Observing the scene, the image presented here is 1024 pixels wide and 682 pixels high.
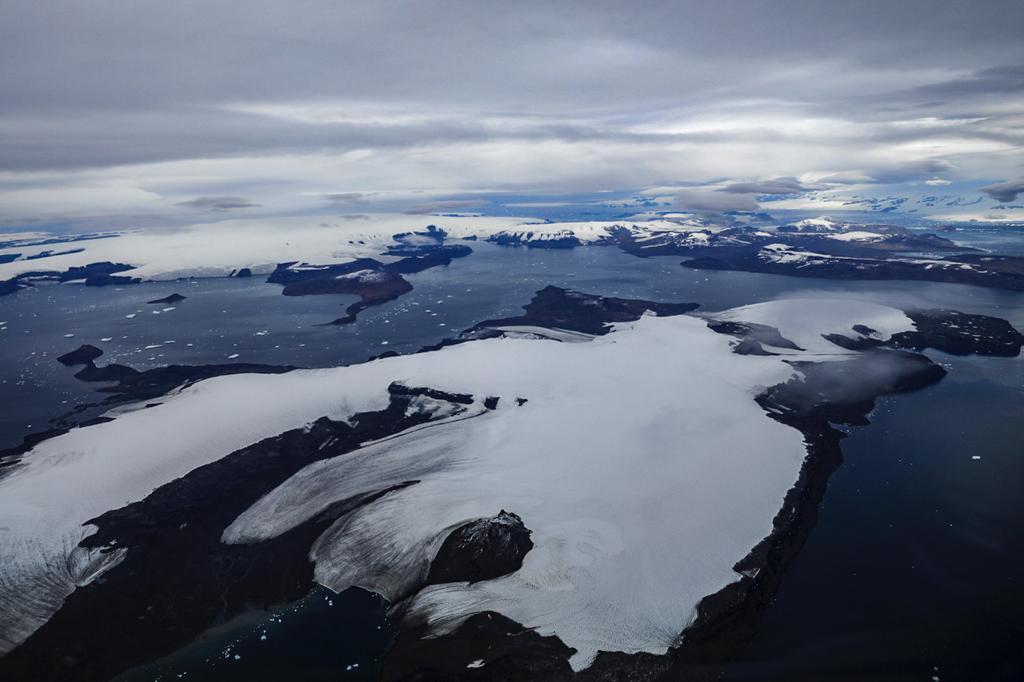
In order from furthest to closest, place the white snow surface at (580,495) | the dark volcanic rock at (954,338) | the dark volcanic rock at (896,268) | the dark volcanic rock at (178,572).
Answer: the dark volcanic rock at (896,268)
the dark volcanic rock at (954,338)
the white snow surface at (580,495)
the dark volcanic rock at (178,572)

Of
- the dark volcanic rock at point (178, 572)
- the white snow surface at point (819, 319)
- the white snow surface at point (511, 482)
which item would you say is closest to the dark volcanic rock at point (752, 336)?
the white snow surface at point (819, 319)

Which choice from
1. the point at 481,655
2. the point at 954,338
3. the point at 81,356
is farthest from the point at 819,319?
the point at 81,356

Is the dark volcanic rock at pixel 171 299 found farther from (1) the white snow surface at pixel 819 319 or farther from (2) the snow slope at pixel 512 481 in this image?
(1) the white snow surface at pixel 819 319

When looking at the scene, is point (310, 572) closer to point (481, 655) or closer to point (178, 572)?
point (178, 572)

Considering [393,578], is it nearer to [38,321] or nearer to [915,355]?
[915,355]

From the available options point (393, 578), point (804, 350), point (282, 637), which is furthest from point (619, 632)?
point (804, 350)
